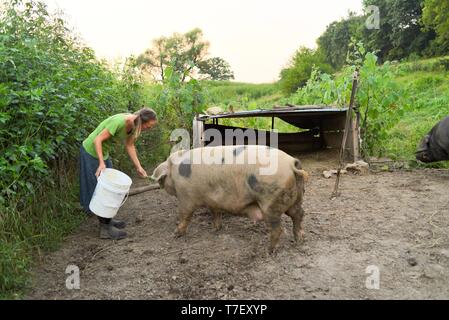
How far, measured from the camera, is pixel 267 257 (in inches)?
159

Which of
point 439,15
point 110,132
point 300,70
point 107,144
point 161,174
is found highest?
point 439,15

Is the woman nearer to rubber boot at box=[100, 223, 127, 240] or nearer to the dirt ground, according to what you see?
rubber boot at box=[100, 223, 127, 240]

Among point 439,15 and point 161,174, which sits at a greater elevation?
point 439,15

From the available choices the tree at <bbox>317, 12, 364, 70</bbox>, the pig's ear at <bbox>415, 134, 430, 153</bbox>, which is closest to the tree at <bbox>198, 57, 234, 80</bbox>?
the tree at <bbox>317, 12, 364, 70</bbox>

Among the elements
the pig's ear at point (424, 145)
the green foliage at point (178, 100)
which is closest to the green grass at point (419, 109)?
the pig's ear at point (424, 145)

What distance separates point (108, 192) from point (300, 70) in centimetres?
2502

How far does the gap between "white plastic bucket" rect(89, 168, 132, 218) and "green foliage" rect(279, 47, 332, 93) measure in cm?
2389

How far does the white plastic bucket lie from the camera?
443 centimetres

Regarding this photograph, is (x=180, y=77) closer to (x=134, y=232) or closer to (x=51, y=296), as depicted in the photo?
(x=134, y=232)

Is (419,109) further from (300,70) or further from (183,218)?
(300,70)

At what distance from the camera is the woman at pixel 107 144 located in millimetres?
4566

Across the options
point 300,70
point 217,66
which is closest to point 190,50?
point 217,66

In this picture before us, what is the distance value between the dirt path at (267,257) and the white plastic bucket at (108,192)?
39cm

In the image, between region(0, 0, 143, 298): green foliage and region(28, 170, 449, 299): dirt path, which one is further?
region(0, 0, 143, 298): green foliage
